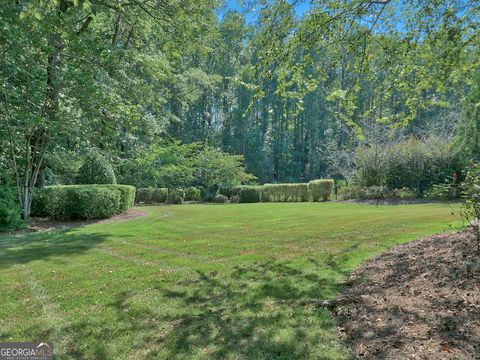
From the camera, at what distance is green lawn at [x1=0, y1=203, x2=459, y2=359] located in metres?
3.07

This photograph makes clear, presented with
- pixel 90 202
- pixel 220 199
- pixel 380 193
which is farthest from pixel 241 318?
pixel 220 199

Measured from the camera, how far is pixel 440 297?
3.53 m

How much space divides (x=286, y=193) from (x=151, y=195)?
8.84 metres

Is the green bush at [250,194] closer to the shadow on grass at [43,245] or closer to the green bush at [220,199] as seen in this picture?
the green bush at [220,199]

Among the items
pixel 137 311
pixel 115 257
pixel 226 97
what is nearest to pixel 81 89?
pixel 115 257

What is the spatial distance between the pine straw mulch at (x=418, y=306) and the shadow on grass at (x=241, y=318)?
0.27 m

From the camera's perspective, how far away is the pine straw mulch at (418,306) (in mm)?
2688

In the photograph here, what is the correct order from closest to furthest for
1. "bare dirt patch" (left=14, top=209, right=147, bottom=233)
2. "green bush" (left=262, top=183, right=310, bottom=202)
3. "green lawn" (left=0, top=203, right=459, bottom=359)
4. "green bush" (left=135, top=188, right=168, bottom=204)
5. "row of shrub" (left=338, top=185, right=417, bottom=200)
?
"green lawn" (left=0, top=203, right=459, bottom=359) < "bare dirt patch" (left=14, top=209, right=147, bottom=233) < "row of shrub" (left=338, top=185, right=417, bottom=200) < "green bush" (left=135, top=188, right=168, bottom=204) < "green bush" (left=262, top=183, right=310, bottom=202)

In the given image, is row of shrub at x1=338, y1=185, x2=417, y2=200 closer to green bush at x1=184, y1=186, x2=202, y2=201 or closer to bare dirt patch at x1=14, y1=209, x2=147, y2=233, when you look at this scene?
green bush at x1=184, y1=186, x2=202, y2=201

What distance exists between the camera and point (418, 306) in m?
3.39

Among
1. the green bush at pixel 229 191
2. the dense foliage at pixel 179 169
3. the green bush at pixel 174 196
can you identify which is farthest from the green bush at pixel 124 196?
the green bush at pixel 229 191

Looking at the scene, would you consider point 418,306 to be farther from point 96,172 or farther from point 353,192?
point 353,192

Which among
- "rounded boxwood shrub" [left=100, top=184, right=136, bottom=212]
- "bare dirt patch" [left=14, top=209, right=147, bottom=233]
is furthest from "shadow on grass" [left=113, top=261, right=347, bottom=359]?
"rounded boxwood shrub" [left=100, top=184, right=136, bottom=212]

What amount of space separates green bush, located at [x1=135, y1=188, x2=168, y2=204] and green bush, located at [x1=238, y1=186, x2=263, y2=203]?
17.4 feet
